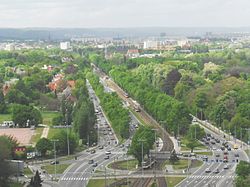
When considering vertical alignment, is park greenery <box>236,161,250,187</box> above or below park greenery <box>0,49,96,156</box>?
above

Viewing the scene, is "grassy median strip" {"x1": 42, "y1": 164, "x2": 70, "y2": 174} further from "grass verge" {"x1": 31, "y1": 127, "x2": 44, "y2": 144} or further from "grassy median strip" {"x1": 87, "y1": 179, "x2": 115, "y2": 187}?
"grass verge" {"x1": 31, "y1": 127, "x2": 44, "y2": 144}

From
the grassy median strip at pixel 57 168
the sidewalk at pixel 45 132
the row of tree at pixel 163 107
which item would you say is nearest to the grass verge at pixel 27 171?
the grassy median strip at pixel 57 168

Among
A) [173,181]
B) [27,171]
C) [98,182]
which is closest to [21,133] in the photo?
[27,171]

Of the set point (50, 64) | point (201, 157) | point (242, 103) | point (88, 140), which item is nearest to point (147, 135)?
point (201, 157)

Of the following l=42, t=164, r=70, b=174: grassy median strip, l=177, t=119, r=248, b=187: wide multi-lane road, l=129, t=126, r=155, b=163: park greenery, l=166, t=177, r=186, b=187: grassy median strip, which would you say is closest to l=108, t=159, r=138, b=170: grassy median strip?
l=129, t=126, r=155, b=163: park greenery

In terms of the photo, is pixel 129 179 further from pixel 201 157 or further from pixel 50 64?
pixel 50 64

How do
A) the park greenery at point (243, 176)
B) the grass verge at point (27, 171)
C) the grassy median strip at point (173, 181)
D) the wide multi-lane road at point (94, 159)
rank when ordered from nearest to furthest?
1. the park greenery at point (243, 176)
2. the grassy median strip at point (173, 181)
3. the wide multi-lane road at point (94, 159)
4. the grass verge at point (27, 171)

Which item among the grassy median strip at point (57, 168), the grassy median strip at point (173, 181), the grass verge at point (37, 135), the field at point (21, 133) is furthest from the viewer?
the grass verge at point (37, 135)

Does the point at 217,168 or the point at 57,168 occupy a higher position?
the point at 217,168

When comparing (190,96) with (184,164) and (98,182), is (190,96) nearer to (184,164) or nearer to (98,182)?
(184,164)

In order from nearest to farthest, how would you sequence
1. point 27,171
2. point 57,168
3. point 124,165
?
point 27,171
point 57,168
point 124,165

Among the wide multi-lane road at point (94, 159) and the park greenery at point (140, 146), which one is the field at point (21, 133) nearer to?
the wide multi-lane road at point (94, 159)
